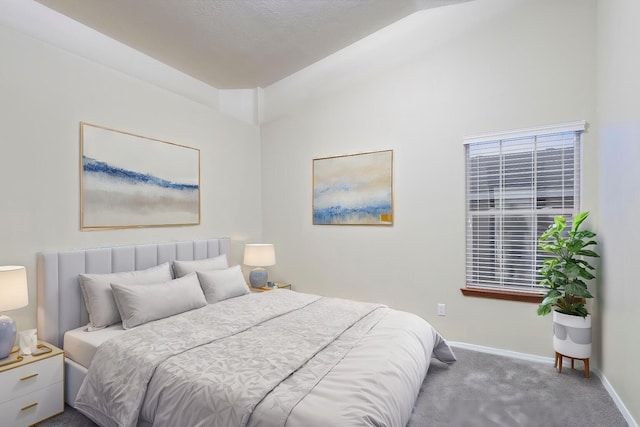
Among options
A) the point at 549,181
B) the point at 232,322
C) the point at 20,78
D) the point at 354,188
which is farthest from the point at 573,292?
the point at 20,78

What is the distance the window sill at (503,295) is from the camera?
312cm

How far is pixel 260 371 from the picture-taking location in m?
1.78

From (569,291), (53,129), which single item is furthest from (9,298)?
(569,291)

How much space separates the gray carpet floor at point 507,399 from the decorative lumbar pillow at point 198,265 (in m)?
1.30

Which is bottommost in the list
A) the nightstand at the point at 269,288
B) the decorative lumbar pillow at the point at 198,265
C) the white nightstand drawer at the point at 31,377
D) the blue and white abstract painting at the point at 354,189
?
the white nightstand drawer at the point at 31,377

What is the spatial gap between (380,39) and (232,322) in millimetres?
3261

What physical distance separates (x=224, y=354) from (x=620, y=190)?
2.89 m

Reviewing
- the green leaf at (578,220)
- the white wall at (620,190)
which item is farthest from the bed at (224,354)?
the green leaf at (578,220)

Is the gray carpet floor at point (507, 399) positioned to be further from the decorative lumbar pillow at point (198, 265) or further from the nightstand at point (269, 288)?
the nightstand at point (269, 288)

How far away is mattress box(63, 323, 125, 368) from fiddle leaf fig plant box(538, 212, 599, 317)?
3.38 meters

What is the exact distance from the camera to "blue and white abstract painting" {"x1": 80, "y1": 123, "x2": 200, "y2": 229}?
2883 millimetres

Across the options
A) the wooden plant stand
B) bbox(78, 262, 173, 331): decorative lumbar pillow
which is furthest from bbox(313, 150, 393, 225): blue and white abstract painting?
bbox(78, 262, 173, 331): decorative lumbar pillow

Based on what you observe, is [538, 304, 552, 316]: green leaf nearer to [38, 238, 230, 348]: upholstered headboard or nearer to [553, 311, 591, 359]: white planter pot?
[553, 311, 591, 359]: white planter pot

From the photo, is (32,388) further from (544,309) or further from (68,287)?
(544,309)
